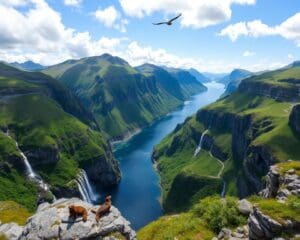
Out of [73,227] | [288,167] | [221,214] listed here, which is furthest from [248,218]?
[73,227]

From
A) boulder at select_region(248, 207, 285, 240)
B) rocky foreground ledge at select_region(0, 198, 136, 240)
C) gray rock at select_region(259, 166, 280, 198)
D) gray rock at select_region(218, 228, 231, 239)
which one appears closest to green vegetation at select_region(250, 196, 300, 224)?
boulder at select_region(248, 207, 285, 240)

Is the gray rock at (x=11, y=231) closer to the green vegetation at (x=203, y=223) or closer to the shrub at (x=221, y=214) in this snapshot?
the green vegetation at (x=203, y=223)

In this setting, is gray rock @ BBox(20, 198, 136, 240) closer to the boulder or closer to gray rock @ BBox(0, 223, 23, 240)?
gray rock @ BBox(0, 223, 23, 240)

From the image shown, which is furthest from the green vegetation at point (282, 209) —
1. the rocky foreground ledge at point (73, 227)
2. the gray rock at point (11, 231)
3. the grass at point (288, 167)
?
the gray rock at point (11, 231)

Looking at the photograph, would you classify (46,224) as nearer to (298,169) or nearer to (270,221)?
(270,221)

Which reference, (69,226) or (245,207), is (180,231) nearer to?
(245,207)

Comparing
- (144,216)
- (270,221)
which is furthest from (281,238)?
(144,216)

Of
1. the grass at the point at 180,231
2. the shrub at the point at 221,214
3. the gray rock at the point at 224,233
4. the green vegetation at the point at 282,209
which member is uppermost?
the green vegetation at the point at 282,209
